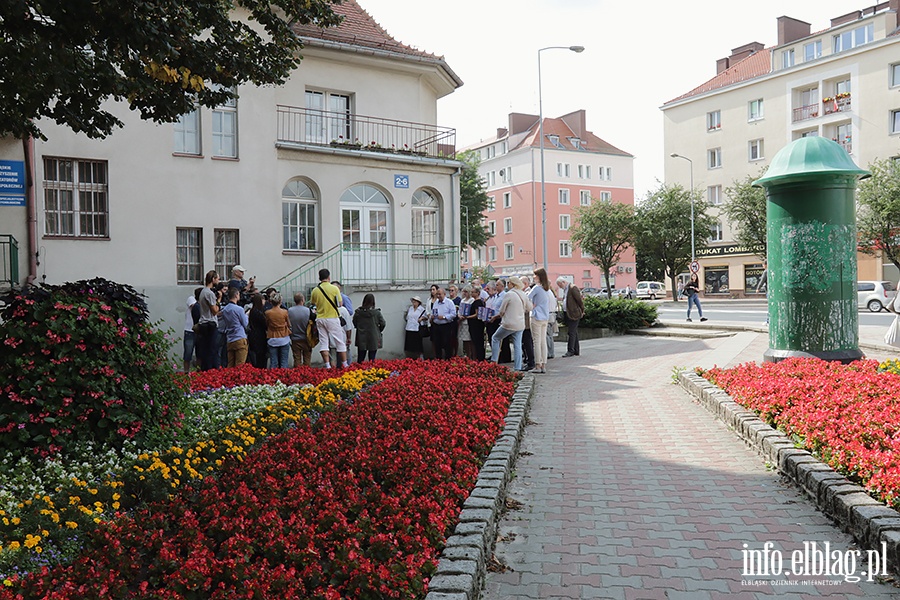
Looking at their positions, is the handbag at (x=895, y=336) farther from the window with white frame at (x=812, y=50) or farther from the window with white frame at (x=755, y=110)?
the window with white frame at (x=755, y=110)

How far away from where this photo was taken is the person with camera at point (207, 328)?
1314 centimetres

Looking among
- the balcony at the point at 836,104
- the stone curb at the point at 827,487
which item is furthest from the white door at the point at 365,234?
the balcony at the point at 836,104

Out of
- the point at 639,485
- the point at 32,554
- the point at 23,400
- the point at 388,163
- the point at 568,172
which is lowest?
the point at 639,485

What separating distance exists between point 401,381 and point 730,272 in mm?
51020

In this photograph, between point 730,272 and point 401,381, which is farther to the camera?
point 730,272

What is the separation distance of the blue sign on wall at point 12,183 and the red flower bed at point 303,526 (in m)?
13.9

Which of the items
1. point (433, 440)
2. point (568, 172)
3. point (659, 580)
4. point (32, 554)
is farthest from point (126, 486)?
point (568, 172)

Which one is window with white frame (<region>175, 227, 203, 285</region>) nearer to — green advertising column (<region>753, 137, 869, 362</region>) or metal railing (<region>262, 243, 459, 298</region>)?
metal railing (<region>262, 243, 459, 298</region>)

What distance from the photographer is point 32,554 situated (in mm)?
3871

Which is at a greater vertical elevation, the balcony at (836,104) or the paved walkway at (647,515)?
the balcony at (836,104)

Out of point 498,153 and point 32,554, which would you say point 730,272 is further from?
point 32,554

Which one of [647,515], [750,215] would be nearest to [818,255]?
[647,515]

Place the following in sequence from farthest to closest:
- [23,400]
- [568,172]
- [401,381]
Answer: [568,172], [401,381], [23,400]

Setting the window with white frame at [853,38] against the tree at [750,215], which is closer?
the tree at [750,215]
